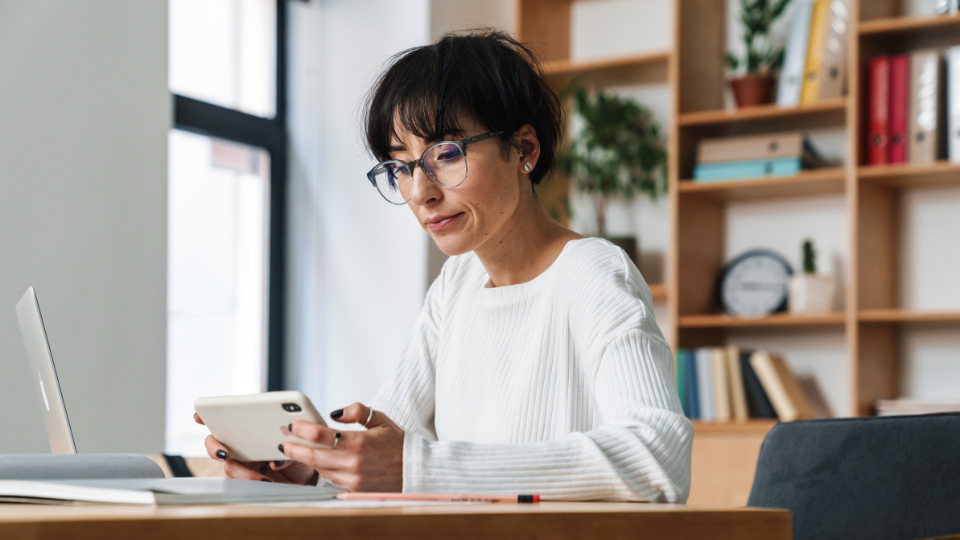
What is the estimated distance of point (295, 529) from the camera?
0.51 m

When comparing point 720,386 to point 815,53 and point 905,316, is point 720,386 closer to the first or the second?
point 905,316

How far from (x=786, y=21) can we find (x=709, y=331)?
1127 mm

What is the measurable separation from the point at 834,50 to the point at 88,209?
7.48 feet

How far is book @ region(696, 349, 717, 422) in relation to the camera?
9.73 feet

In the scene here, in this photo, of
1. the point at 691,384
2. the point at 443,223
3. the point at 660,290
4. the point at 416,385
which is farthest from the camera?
the point at 660,290

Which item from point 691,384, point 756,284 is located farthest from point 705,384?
point 756,284

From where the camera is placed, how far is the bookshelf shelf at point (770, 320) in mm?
2838

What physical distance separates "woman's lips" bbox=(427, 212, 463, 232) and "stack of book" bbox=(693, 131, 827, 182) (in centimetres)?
199

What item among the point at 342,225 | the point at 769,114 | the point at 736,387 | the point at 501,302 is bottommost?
the point at 736,387

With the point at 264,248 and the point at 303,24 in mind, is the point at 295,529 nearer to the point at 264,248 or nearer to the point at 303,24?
the point at 264,248

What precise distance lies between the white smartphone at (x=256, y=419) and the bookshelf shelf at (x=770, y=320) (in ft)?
7.38

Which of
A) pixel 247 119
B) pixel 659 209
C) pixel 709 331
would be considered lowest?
pixel 709 331

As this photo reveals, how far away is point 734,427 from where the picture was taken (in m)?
2.90

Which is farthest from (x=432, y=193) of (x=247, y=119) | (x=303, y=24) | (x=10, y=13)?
(x=303, y=24)
